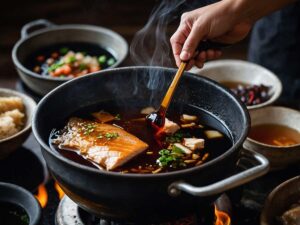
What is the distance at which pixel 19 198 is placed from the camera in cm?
233

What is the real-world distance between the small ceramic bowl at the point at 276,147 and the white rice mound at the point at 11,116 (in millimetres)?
1468

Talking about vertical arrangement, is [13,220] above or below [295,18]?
below

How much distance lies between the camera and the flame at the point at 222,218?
2408 mm

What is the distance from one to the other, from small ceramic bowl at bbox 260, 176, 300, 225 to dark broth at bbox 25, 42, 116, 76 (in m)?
1.83

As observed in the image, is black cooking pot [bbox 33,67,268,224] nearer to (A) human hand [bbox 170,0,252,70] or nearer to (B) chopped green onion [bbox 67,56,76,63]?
(A) human hand [bbox 170,0,252,70]

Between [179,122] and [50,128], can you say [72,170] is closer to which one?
[50,128]

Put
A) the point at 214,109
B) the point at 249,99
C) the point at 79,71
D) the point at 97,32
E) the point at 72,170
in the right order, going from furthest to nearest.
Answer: the point at 97,32
the point at 79,71
the point at 249,99
the point at 214,109
the point at 72,170

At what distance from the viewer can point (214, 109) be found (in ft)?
8.21

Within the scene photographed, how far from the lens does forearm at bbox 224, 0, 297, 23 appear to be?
2592mm

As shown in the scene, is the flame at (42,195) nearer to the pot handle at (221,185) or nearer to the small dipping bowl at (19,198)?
the small dipping bowl at (19,198)

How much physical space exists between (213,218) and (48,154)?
989mm

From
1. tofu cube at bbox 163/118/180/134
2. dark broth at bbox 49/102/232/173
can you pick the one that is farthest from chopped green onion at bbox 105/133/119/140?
tofu cube at bbox 163/118/180/134

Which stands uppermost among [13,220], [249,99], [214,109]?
[214,109]

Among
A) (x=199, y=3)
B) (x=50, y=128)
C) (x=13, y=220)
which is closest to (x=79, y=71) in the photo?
(x=199, y=3)
